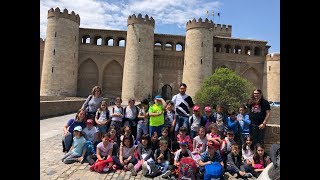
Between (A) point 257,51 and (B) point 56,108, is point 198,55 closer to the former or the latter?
(A) point 257,51

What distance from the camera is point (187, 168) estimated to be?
238 inches

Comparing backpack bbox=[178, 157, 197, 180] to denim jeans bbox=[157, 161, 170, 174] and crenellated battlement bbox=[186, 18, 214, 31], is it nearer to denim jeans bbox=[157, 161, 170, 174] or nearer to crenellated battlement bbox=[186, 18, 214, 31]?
denim jeans bbox=[157, 161, 170, 174]

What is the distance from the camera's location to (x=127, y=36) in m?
33.6

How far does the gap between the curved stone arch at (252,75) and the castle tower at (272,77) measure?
0.97 meters

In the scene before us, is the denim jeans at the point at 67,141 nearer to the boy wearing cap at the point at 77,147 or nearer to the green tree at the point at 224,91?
the boy wearing cap at the point at 77,147

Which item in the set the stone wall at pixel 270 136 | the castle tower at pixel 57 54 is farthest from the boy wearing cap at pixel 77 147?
the castle tower at pixel 57 54

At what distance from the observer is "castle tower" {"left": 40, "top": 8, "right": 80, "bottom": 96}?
1284 inches

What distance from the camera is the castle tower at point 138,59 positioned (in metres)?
32.8

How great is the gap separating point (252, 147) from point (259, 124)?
60 cm
